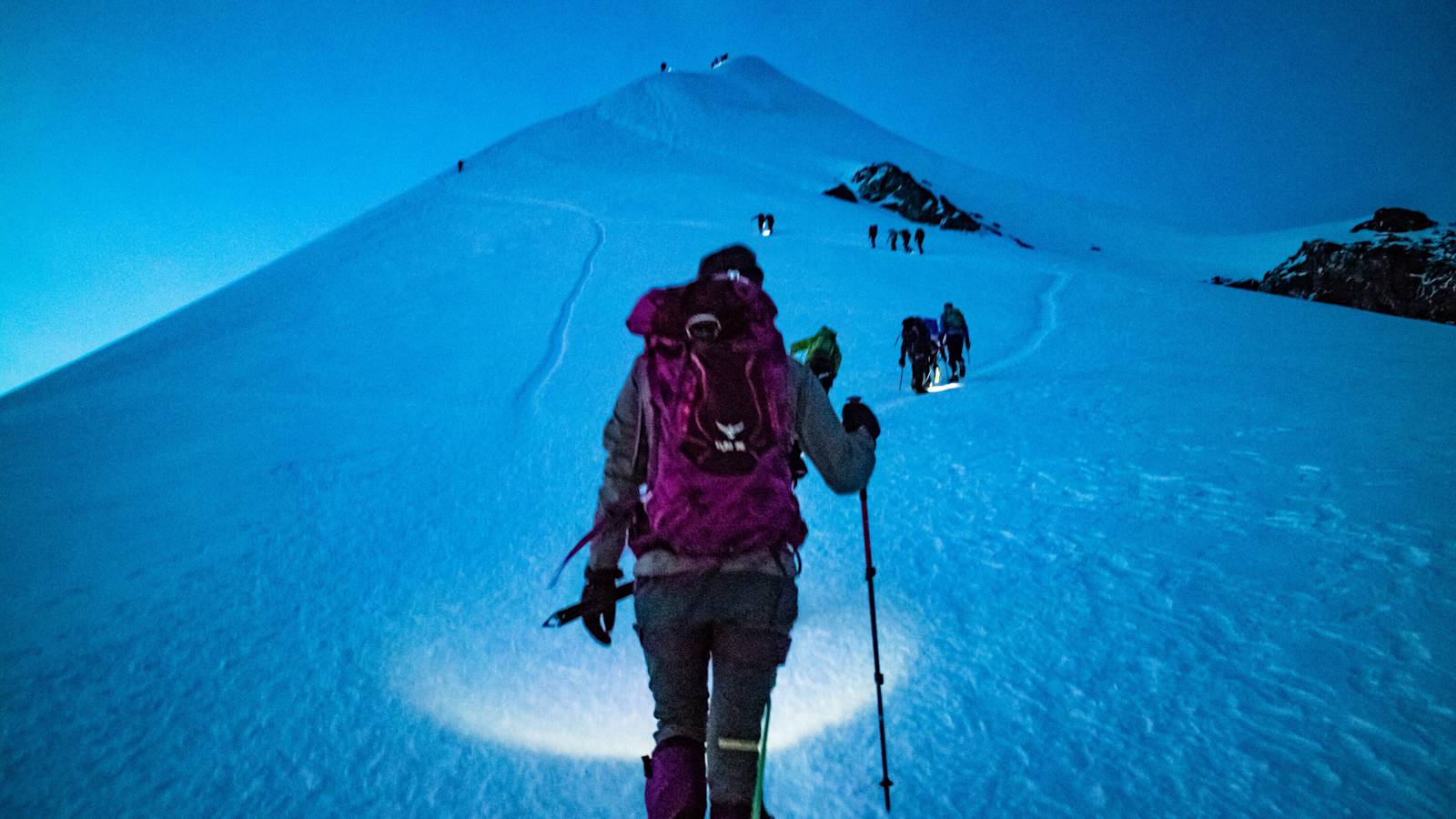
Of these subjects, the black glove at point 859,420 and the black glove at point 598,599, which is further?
the black glove at point 859,420

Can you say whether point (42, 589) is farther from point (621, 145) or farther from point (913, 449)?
point (621, 145)

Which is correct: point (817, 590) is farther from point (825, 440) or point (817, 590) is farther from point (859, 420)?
point (825, 440)

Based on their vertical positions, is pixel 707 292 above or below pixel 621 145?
below

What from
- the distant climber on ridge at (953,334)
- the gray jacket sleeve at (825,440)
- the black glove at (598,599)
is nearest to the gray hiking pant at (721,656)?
the black glove at (598,599)

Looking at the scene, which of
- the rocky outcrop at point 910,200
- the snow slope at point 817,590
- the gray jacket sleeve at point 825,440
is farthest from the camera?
the rocky outcrop at point 910,200

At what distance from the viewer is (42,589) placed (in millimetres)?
4617

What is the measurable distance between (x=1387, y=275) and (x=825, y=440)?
997 inches

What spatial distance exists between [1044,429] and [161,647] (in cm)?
773

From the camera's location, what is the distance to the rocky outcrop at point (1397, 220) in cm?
2777

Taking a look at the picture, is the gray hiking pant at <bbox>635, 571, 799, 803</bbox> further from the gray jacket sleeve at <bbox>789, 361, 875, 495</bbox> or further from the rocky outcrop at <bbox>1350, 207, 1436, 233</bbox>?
the rocky outcrop at <bbox>1350, 207, 1436, 233</bbox>

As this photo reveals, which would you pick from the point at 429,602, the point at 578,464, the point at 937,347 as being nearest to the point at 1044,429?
the point at 937,347

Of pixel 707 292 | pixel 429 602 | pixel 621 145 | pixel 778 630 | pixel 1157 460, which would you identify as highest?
pixel 621 145

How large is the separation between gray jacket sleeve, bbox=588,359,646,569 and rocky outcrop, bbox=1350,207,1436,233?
37578 millimetres

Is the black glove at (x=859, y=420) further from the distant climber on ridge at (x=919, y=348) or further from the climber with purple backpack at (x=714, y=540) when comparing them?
the distant climber on ridge at (x=919, y=348)
